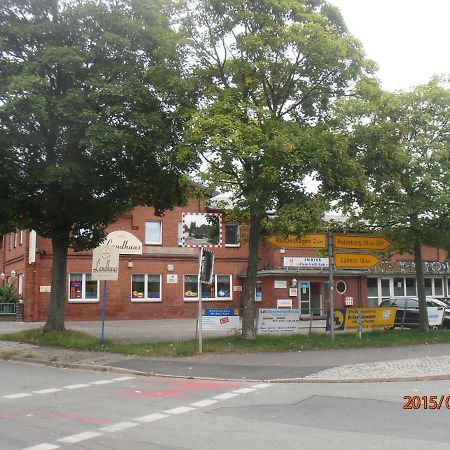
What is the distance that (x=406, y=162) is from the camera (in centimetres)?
1853

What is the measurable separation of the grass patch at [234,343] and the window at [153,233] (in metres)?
14.9

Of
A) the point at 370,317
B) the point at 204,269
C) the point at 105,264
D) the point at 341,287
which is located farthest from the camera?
the point at 341,287

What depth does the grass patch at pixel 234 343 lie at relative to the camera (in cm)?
1595

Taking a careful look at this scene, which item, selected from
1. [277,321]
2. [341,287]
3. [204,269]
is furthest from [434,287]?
[204,269]

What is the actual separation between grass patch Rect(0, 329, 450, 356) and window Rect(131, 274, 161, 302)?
13.5 m

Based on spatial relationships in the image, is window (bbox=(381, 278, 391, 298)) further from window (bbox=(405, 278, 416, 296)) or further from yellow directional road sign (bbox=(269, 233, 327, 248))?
yellow directional road sign (bbox=(269, 233, 327, 248))

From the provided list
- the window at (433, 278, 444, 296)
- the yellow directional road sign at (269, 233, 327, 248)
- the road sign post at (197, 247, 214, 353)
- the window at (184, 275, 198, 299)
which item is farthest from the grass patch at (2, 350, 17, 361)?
the window at (433, 278, 444, 296)

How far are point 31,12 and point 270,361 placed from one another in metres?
12.5

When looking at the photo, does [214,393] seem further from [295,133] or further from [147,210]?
[147,210]

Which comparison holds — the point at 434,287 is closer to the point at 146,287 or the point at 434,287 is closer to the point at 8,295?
the point at 146,287

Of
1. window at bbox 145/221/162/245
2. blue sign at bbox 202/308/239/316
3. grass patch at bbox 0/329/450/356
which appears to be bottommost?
grass patch at bbox 0/329/450/356

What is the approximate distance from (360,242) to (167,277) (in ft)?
55.6

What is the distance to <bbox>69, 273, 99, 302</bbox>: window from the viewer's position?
31891mm

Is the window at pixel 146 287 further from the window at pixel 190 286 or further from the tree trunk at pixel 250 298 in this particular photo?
the tree trunk at pixel 250 298
